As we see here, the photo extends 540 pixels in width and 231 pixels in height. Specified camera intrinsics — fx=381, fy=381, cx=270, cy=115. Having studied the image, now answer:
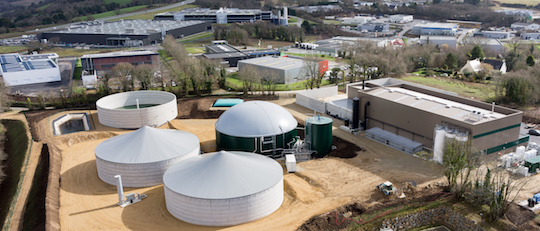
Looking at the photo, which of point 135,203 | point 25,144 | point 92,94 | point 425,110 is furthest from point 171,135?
point 92,94

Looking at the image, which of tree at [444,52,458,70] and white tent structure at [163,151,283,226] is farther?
tree at [444,52,458,70]

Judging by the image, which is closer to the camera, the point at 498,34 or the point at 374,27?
the point at 498,34

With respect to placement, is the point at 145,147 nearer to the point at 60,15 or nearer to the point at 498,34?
the point at 498,34

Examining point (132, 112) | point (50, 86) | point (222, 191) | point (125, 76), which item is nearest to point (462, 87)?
point (132, 112)

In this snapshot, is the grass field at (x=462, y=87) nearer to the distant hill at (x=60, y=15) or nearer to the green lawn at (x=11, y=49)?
the green lawn at (x=11, y=49)

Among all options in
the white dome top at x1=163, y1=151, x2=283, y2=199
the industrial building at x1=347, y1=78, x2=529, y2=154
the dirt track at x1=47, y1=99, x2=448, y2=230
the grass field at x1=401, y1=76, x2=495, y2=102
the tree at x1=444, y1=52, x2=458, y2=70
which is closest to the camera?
the white dome top at x1=163, y1=151, x2=283, y2=199

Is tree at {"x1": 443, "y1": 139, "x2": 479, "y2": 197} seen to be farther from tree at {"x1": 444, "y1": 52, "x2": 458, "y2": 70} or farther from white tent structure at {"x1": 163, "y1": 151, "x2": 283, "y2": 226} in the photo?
tree at {"x1": 444, "y1": 52, "x2": 458, "y2": 70}

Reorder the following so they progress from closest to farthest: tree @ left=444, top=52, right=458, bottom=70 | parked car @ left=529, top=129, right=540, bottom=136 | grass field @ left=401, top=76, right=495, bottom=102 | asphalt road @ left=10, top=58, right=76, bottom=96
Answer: parked car @ left=529, top=129, right=540, bottom=136
grass field @ left=401, top=76, right=495, bottom=102
asphalt road @ left=10, top=58, right=76, bottom=96
tree @ left=444, top=52, right=458, bottom=70

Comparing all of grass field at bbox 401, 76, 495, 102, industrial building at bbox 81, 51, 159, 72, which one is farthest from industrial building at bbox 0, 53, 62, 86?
grass field at bbox 401, 76, 495, 102
